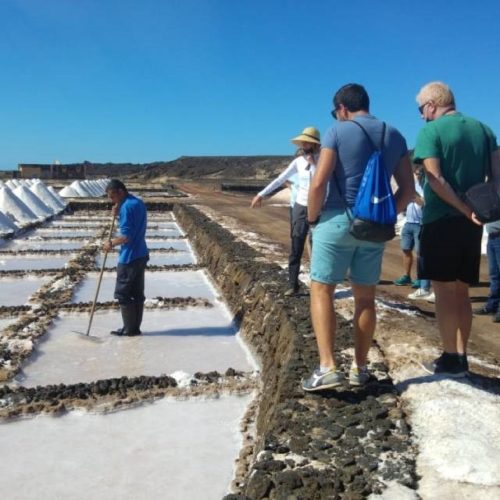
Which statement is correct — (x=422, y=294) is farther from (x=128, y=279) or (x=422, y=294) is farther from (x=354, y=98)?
(x=354, y=98)

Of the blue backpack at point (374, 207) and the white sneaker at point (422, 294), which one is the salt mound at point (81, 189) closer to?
the white sneaker at point (422, 294)

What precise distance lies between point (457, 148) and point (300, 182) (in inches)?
84.3

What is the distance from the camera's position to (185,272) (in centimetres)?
866

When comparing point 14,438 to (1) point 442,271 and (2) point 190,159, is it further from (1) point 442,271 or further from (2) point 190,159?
(2) point 190,159

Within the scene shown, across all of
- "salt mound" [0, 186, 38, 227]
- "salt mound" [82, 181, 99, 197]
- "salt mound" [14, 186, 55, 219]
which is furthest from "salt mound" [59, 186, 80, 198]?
"salt mound" [0, 186, 38, 227]

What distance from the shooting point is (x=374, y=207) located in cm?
247

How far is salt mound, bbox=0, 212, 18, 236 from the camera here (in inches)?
498

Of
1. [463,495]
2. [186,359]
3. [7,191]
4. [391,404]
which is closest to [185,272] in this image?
[186,359]

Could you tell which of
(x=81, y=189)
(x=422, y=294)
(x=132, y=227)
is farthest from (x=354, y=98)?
(x=81, y=189)

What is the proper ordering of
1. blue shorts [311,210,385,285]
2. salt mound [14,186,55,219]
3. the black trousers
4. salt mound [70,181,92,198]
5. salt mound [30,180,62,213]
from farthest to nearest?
salt mound [70,181,92,198]
salt mound [30,180,62,213]
salt mound [14,186,55,219]
the black trousers
blue shorts [311,210,385,285]

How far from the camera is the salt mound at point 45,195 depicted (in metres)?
19.7

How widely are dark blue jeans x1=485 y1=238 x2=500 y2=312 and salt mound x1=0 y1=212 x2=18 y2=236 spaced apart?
33.8 feet

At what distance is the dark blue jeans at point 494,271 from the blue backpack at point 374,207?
2.64m

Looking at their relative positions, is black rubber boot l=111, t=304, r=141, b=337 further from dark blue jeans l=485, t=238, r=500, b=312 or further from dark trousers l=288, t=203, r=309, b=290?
dark blue jeans l=485, t=238, r=500, b=312
